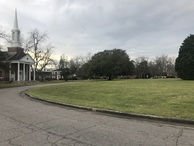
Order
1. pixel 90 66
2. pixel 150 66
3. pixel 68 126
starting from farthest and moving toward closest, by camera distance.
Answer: pixel 150 66, pixel 90 66, pixel 68 126

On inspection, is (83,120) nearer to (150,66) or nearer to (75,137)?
(75,137)

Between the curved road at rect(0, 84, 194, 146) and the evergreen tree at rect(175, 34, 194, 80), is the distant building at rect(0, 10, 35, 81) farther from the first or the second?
the curved road at rect(0, 84, 194, 146)

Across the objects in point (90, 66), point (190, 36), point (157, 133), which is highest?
point (190, 36)

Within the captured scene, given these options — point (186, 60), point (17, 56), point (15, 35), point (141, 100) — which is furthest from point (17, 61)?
point (141, 100)

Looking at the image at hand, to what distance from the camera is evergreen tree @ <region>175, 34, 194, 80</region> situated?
146ft

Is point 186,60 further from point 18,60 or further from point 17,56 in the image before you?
point 17,56

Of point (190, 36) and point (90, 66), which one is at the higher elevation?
point (190, 36)

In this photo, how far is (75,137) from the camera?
6.52 metres

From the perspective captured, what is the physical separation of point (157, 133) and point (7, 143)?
4171 mm

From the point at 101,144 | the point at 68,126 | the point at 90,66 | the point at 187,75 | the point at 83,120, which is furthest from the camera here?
the point at 90,66

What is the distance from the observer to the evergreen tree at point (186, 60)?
4453 cm

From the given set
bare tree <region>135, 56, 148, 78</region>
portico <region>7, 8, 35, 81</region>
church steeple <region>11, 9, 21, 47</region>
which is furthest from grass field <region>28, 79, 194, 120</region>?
bare tree <region>135, 56, 148, 78</region>

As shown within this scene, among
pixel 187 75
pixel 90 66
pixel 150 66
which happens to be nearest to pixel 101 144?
pixel 187 75

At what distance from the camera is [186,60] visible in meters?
44.8
